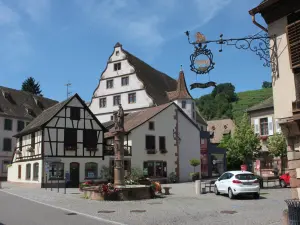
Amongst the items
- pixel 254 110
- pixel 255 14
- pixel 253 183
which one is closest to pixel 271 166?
pixel 254 110

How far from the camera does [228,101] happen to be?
5768 inches

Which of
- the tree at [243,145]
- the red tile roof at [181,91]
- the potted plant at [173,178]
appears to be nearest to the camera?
the tree at [243,145]

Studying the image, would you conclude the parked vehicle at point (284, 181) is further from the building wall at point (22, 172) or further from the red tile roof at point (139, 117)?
the building wall at point (22, 172)

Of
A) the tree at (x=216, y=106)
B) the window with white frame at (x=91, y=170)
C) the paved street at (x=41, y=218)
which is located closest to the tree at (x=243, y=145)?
the window with white frame at (x=91, y=170)

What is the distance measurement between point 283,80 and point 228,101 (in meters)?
138

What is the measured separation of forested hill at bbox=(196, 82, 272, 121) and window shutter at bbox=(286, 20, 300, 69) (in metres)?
91.5

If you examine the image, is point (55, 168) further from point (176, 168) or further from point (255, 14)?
point (255, 14)

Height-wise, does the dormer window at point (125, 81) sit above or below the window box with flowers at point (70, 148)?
above

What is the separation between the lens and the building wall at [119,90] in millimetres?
49781

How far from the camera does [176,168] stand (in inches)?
1742

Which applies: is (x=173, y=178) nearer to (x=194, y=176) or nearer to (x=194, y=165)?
(x=194, y=176)

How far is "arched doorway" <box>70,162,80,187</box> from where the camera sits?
3655cm

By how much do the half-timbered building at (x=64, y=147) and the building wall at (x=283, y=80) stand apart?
27224 millimetres

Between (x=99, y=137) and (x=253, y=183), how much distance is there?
20.7 metres
